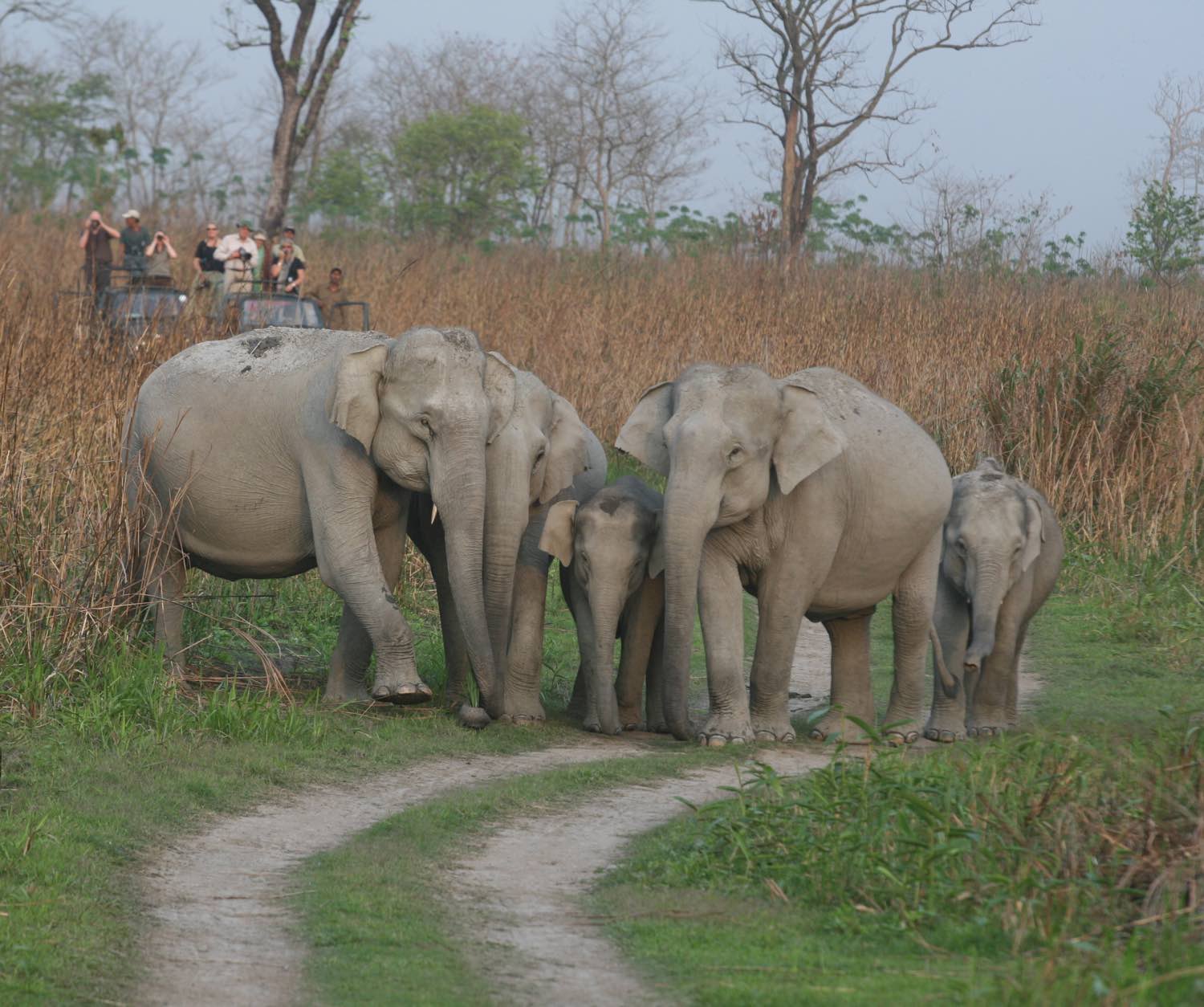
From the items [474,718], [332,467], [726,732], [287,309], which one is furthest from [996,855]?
[287,309]

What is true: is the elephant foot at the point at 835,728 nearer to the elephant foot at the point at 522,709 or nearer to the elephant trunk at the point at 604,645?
the elephant trunk at the point at 604,645

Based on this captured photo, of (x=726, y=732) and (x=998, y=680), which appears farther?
(x=998, y=680)

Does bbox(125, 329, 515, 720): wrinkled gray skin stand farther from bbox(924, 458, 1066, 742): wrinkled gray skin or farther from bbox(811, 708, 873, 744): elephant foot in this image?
bbox(924, 458, 1066, 742): wrinkled gray skin

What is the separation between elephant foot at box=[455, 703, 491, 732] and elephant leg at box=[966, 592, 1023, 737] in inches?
94.5

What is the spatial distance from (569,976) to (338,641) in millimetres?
4297

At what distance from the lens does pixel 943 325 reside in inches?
736

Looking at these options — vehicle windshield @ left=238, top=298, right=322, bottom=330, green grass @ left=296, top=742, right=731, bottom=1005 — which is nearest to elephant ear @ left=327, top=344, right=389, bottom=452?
green grass @ left=296, top=742, right=731, bottom=1005

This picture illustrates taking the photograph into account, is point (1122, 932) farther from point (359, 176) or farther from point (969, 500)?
point (359, 176)

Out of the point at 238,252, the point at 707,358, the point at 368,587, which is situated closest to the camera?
the point at 368,587

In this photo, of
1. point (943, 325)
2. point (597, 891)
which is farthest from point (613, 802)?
point (943, 325)

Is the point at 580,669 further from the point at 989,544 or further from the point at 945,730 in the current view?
the point at 989,544

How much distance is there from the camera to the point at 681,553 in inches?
311

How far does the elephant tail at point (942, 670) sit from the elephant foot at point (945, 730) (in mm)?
125

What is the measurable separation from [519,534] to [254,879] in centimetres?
295
